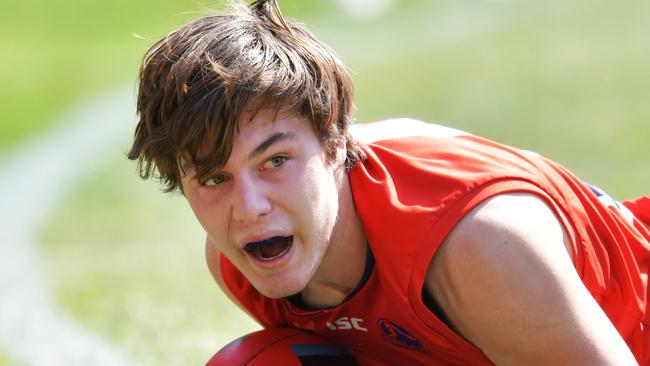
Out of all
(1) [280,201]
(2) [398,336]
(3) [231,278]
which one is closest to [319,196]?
(1) [280,201]

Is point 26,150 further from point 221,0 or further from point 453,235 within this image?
point 453,235

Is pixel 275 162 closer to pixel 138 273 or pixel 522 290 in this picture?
pixel 522 290

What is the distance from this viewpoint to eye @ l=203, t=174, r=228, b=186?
329 centimetres

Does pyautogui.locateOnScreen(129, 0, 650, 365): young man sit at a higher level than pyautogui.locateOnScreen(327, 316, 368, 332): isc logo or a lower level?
higher

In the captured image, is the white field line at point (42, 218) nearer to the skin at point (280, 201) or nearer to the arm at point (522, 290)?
the skin at point (280, 201)

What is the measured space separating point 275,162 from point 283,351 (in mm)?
780

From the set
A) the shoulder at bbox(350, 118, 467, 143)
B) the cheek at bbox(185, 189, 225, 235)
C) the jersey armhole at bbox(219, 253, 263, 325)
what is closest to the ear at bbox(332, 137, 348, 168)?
the shoulder at bbox(350, 118, 467, 143)

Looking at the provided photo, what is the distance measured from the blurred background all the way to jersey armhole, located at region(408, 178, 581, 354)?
1165mm

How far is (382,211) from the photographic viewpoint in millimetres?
3318

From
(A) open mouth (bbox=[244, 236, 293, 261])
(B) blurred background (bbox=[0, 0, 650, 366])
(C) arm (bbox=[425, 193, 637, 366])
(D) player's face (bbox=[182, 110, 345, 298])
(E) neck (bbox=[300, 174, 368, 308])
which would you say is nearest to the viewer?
(C) arm (bbox=[425, 193, 637, 366])

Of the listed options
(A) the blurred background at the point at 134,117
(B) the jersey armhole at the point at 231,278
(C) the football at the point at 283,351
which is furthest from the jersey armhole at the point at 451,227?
(A) the blurred background at the point at 134,117

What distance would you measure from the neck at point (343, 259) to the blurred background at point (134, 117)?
847 millimetres

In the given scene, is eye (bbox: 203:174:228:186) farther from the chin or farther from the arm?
the arm

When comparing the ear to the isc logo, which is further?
the isc logo
